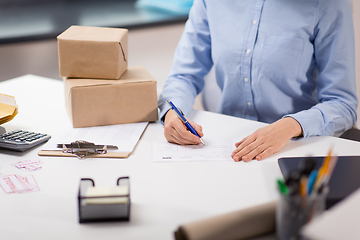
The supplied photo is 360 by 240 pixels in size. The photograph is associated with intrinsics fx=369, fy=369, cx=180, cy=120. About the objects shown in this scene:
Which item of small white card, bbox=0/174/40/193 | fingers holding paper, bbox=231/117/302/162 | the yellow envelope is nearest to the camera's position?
small white card, bbox=0/174/40/193

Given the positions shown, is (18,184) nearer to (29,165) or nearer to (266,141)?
(29,165)

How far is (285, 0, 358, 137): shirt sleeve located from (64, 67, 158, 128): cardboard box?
52cm

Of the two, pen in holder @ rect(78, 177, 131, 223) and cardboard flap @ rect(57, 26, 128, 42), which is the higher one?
cardboard flap @ rect(57, 26, 128, 42)

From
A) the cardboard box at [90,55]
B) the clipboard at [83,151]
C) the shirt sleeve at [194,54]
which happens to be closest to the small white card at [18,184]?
the clipboard at [83,151]

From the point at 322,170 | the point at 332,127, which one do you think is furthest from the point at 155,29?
the point at 322,170

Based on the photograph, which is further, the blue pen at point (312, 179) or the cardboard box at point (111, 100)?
the cardboard box at point (111, 100)

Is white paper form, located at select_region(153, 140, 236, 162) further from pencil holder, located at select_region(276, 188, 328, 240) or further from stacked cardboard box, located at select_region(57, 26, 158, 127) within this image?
pencil holder, located at select_region(276, 188, 328, 240)

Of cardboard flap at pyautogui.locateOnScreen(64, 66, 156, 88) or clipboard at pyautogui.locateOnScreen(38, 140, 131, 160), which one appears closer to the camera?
clipboard at pyautogui.locateOnScreen(38, 140, 131, 160)

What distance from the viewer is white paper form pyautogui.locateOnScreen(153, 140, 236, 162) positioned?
37.5 inches

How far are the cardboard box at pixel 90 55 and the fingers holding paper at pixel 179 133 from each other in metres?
0.25

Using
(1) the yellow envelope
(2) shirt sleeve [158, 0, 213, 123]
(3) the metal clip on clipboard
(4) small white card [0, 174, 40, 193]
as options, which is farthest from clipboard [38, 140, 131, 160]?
(2) shirt sleeve [158, 0, 213, 123]

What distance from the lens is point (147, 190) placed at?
2.68ft

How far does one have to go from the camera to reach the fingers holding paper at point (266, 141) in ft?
3.10

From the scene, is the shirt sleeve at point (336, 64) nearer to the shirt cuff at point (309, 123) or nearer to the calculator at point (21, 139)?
the shirt cuff at point (309, 123)
